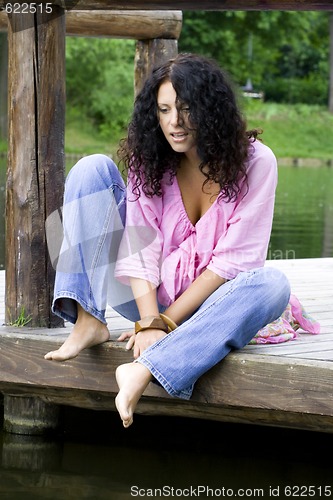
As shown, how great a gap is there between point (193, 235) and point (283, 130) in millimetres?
26162

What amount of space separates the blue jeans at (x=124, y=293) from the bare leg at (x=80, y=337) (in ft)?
0.10

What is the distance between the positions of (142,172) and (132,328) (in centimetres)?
70

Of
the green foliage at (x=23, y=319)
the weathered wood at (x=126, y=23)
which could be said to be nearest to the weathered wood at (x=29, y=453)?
the green foliage at (x=23, y=319)

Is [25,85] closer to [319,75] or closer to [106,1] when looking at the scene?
[106,1]

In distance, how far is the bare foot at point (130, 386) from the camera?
10.8 feet

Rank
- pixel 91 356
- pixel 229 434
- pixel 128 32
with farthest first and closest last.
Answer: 1. pixel 128 32
2. pixel 229 434
3. pixel 91 356

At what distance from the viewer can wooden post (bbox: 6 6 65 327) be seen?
383 cm

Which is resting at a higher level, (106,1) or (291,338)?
(106,1)

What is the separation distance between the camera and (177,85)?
→ 11.4 feet

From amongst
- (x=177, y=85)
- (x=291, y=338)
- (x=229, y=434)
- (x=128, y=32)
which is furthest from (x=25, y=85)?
(x=128, y=32)

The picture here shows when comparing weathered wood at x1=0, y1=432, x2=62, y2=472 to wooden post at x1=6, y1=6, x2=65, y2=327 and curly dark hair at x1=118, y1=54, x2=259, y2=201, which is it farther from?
curly dark hair at x1=118, y1=54, x2=259, y2=201

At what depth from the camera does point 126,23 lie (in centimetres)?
620

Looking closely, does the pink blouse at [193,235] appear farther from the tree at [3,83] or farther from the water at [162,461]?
the tree at [3,83]

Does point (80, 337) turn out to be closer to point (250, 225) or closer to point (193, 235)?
point (193, 235)
